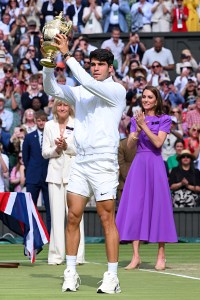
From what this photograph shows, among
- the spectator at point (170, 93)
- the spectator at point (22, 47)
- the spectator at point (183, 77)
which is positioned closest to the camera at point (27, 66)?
the spectator at point (22, 47)

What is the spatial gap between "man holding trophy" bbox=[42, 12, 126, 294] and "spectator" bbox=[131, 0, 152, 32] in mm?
17338

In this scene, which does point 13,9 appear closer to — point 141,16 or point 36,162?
point 141,16

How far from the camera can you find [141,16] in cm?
2894

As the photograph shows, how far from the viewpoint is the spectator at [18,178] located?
21453mm

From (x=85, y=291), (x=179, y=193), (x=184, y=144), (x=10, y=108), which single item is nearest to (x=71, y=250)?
(x=85, y=291)

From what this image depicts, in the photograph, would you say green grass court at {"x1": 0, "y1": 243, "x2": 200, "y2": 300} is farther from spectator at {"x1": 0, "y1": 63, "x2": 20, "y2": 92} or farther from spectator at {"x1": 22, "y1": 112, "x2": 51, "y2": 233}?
spectator at {"x1": 0, "y1": 63, "x2": 20, "y2": 92}

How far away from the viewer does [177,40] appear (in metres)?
28.9

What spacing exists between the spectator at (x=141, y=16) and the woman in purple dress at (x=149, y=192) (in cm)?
1483

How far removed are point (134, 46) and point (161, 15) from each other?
62.3 inches

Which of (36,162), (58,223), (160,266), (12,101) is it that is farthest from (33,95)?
(160,266)

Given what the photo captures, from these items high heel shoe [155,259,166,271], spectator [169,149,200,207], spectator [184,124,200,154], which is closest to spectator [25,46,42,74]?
spectator [184,124,200,154]

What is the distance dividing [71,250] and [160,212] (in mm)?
2825

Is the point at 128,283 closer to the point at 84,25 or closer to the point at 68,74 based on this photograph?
the point at 68,74

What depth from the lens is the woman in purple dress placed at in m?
13.8
